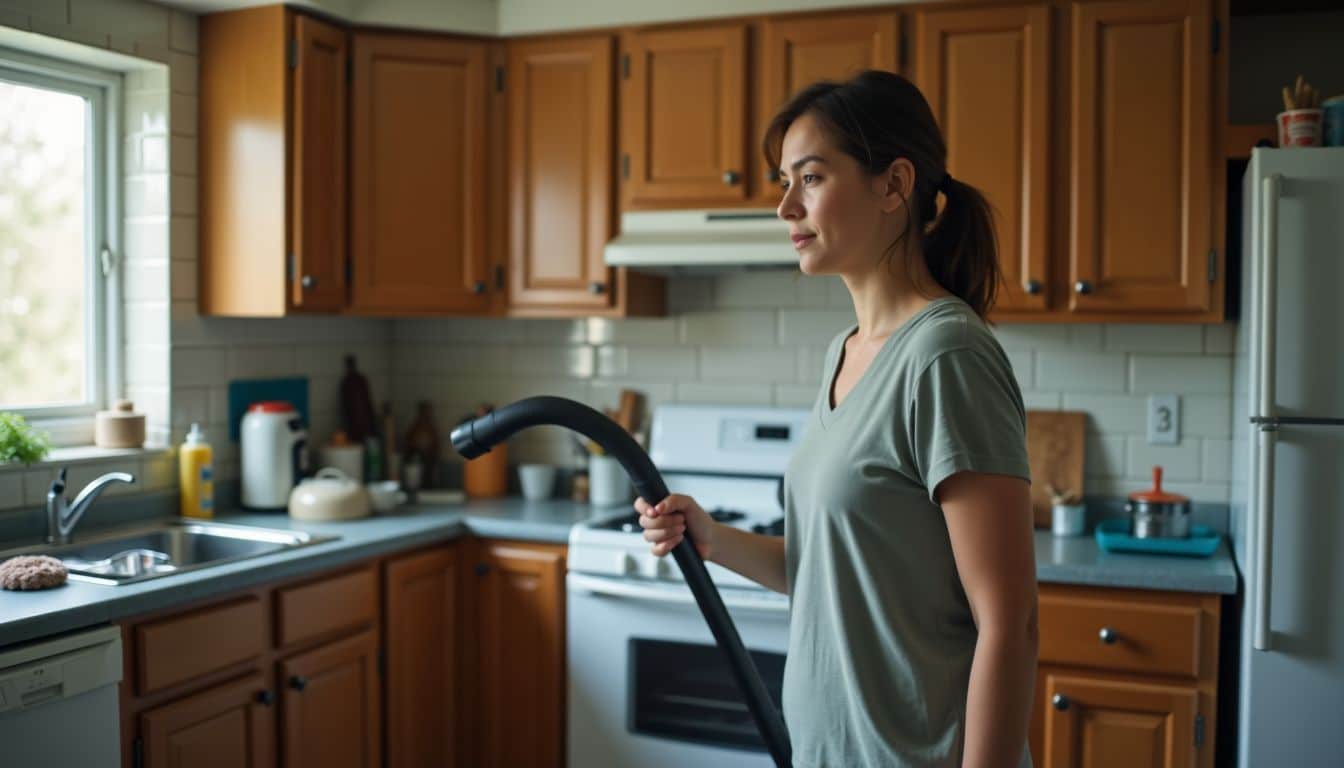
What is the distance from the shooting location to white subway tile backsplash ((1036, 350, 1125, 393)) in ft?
9.89

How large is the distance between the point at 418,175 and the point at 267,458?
83 centimetres

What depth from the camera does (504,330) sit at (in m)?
3.65

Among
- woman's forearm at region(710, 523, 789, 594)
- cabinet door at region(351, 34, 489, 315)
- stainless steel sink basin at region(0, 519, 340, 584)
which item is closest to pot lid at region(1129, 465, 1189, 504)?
woman's forearm at region(710, 523, 789, 594)

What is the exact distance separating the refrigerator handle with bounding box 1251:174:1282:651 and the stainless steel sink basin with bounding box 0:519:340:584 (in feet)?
6.33

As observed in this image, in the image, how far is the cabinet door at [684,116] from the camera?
3.01 metres

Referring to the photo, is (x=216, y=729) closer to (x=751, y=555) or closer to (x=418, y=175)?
(x=751, y=555)

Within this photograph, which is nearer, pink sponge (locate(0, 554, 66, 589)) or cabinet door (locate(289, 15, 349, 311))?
pink sponge (locate(0, 554, 66, 589))

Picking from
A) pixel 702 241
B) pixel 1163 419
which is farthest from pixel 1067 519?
pixel 702 241

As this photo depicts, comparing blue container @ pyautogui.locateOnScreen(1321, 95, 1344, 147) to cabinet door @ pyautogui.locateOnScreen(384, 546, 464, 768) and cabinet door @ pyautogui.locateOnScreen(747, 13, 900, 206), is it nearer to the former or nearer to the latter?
cabinet door @ pyautogui.locateOnScreen(747, 13, 900, 206)

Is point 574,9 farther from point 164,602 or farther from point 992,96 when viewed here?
point 164,602

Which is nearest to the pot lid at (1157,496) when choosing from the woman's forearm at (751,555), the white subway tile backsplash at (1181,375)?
the white subway tile backsplash at (1181,375)

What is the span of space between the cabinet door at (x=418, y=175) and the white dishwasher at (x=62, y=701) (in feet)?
4.28

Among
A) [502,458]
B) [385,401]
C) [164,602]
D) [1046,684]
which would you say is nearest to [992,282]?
[1046,684]

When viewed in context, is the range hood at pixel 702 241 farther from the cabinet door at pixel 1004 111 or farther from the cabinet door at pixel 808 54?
the cabinet door at pixel 1004 111
